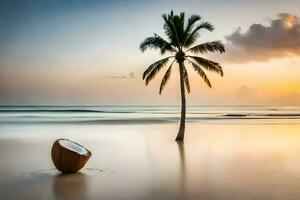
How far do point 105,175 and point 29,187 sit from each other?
1.92 metres

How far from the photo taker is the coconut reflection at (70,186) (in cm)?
748

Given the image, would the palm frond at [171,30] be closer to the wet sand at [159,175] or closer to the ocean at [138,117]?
the wet sand at [159,175]

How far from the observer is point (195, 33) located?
1833 cm

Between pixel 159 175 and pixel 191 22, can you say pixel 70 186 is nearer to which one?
pixel 159 175

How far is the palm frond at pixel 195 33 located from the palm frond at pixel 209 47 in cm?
33

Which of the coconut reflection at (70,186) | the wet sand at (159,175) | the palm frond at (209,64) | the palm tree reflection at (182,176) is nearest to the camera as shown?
the coconut reflection at (70,186)

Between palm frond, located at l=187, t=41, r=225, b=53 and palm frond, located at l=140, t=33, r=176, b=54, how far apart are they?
871mm

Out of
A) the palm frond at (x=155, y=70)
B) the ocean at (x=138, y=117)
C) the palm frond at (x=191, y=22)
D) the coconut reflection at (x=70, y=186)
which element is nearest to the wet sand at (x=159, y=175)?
the coconut reflection at (x=70, y=186)

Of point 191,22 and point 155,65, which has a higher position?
point 191,22

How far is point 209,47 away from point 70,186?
36.0 feet

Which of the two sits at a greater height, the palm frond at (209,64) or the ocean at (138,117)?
the palm frond at (209,64)

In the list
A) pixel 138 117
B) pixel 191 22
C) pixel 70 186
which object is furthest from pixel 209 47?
pixel 138 117

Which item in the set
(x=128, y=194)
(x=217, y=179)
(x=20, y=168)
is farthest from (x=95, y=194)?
(x=20, y=168)

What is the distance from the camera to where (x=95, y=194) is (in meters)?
7.65
